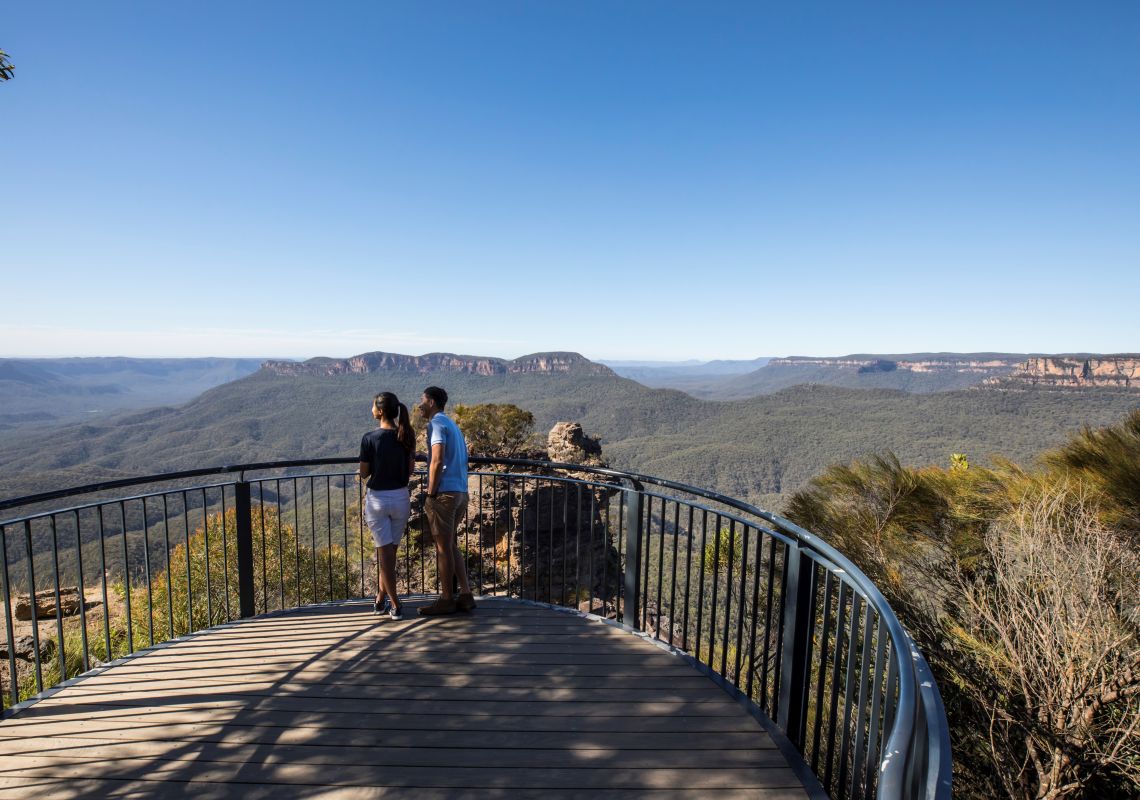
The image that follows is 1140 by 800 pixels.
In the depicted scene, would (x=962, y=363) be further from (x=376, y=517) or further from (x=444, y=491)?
(x=376, y=517)

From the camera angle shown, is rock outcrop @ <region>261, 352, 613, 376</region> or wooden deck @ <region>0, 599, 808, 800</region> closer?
wooden deck @ <region>0, 599, 808, 800</region>

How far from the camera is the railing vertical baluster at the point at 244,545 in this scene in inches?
160

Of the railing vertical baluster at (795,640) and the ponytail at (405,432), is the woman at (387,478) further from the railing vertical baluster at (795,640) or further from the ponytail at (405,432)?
the railing vertical baluster at (795,640)

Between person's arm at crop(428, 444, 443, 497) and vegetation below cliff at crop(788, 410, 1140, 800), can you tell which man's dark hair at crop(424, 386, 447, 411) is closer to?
person's arm at crop(428, 444, 443, 497)

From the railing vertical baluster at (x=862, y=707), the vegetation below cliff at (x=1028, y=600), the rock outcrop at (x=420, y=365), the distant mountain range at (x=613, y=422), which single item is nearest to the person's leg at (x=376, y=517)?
the railing vertical baluster at (x=862, y=707)

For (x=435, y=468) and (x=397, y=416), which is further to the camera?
(x=397, y=416)

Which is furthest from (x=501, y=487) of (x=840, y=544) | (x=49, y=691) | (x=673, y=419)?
(x=673, y=419)

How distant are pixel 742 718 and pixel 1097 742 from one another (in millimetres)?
4784

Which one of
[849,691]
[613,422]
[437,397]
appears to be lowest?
[613,422]

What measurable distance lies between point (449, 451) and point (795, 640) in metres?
2.44

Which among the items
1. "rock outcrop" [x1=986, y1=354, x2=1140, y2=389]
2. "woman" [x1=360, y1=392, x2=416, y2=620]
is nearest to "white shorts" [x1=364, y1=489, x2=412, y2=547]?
"woman" [x1=360, y1=392, x2=416, y2=620]

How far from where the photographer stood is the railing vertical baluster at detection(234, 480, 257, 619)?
160 inches

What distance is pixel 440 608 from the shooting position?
13.7 feet

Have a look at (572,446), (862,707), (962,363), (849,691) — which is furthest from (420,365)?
(862,707)
